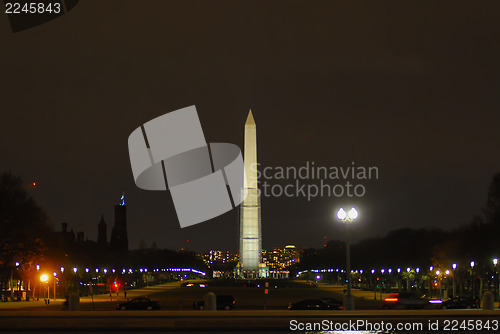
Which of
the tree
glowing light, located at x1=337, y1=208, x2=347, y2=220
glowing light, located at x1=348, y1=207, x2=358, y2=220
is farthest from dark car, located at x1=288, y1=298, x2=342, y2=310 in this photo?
the tree

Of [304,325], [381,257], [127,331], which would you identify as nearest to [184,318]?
[127,331]

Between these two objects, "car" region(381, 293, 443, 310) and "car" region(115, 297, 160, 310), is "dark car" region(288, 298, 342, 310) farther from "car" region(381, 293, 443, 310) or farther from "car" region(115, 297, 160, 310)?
"car" region(115, 297, 160, 310)

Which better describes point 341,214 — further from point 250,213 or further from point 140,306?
point 250,213

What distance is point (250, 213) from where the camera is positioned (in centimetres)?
12019

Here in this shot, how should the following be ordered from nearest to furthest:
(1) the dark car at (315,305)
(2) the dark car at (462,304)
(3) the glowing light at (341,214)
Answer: (3) the glowing light at (341,214), (1) the dark car at (315,305), (2) the dark car at (462,304)

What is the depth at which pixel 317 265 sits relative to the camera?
197 meters

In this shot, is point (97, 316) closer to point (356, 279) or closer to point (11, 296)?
point (11, 296)

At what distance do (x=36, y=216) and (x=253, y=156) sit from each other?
50.9m

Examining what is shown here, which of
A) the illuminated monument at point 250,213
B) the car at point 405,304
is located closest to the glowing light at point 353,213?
the car at point 405,304

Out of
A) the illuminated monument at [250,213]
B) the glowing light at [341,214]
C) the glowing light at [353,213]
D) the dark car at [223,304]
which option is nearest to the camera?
the glowing light at [353,213]

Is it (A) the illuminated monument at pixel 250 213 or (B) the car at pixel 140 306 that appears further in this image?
(A) the illuminated monument at pixel 250 213

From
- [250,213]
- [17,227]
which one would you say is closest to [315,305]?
[17,227]

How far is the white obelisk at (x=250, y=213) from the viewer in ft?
366

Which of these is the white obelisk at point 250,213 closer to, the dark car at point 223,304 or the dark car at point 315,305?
the dark car at point 223,304
